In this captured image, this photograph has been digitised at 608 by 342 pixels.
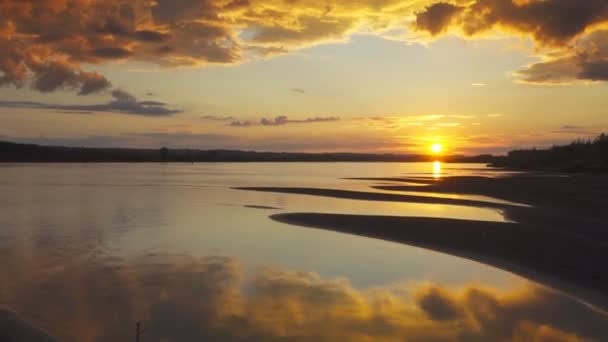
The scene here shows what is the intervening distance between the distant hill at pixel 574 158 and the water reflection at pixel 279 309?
6466 centimetres

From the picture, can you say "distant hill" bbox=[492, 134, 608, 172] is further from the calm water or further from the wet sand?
the calm water

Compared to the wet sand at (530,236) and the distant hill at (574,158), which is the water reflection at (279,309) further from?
the distant hill at (574,158)

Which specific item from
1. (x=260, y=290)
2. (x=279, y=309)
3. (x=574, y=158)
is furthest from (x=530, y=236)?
(x=574, y=158)

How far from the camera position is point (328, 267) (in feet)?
45.5

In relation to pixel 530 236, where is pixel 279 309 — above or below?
below

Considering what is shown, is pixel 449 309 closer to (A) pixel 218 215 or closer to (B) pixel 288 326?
(B) pixel 288 326

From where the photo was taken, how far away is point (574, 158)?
265 ft

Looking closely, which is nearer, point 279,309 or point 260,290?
point 279,309

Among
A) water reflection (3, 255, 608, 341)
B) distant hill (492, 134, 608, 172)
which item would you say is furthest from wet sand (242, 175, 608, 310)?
distant hill (492, 134, 608, 172)

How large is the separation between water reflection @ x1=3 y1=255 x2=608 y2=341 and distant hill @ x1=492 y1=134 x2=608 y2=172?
212ft

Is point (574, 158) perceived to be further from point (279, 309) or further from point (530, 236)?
point (279, 309)

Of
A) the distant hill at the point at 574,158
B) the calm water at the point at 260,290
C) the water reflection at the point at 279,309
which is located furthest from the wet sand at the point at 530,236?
the distant hill at the point at 574,158

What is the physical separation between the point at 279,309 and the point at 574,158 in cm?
8355

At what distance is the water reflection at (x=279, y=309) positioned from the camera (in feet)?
28.1
